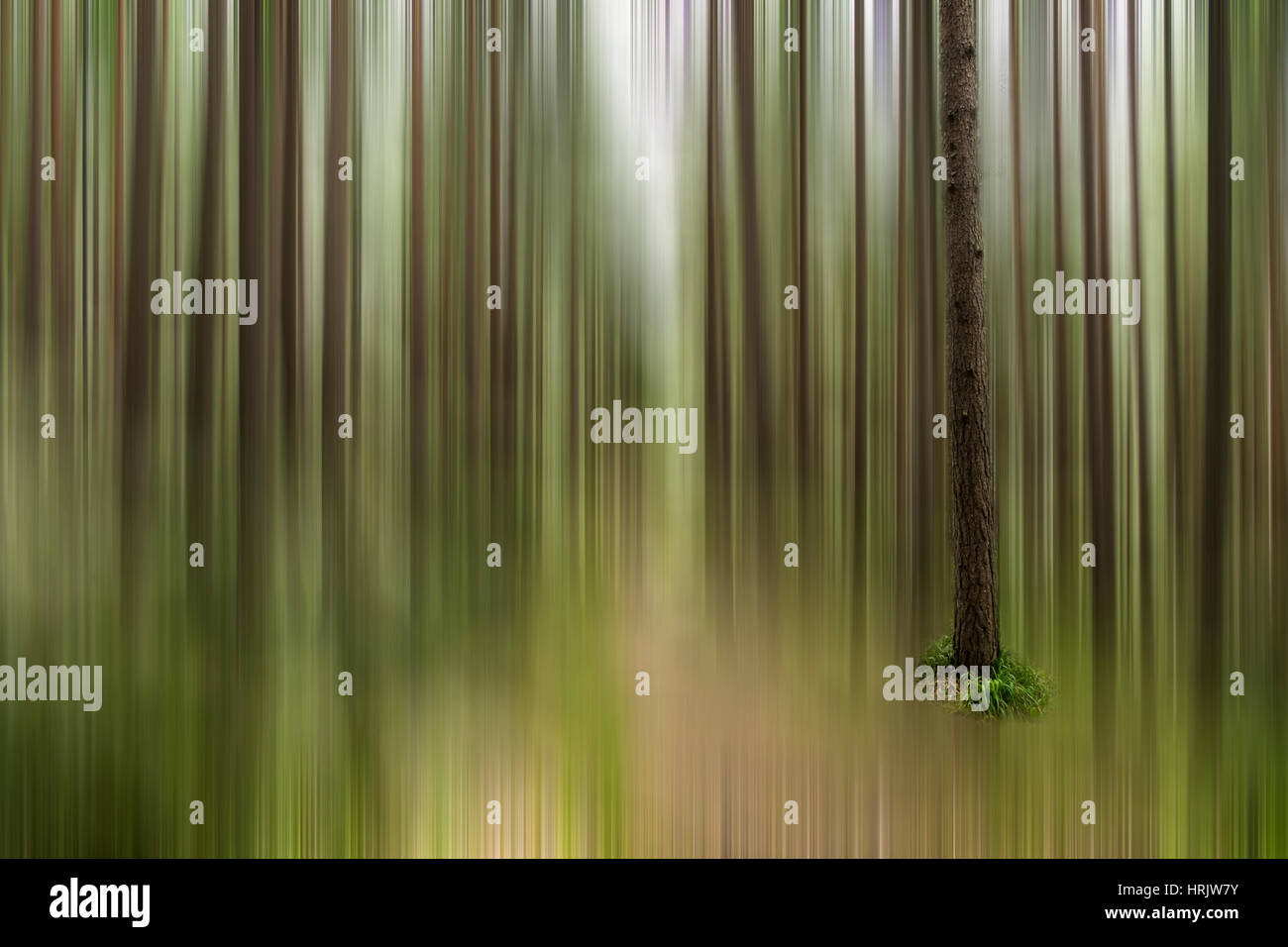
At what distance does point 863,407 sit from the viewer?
3998 mm

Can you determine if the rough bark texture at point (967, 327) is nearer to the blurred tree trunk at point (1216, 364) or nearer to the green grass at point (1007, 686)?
the green grass at point (1007, 686)

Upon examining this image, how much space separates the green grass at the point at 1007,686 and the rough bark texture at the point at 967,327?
241 millimetres

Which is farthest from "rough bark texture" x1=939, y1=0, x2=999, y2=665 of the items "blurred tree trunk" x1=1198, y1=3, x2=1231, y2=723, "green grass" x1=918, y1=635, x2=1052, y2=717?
"blurred tree trunk" x1=1198, y1=3, x2=1231, y2=723

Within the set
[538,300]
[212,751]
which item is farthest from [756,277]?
[212,751]

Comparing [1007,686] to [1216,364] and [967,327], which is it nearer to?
[967,327]

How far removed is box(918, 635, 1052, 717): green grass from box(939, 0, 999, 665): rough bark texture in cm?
24

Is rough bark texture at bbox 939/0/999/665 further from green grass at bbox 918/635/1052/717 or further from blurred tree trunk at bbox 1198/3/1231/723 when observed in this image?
blurred tree trunk at bbox 1198/3/1231/723

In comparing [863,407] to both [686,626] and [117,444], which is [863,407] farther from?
[117,444]

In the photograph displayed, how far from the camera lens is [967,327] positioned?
3457 mm

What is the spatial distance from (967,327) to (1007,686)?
1937 millimetres

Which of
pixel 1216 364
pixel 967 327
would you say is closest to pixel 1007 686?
pixel 967 327

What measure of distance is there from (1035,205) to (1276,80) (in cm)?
157

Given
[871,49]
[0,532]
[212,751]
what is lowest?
[212,751]

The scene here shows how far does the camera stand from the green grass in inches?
142
